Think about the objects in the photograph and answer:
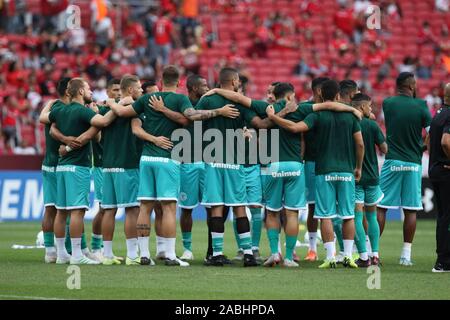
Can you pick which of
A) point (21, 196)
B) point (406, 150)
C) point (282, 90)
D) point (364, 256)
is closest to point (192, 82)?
point (282, 90)

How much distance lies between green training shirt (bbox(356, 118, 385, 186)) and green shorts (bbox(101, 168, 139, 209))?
342 centimetres

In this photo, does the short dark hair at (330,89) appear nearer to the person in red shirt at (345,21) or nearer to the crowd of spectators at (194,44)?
the crowd of spectators at (194,44)

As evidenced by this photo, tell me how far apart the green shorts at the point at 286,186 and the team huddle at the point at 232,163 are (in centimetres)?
2

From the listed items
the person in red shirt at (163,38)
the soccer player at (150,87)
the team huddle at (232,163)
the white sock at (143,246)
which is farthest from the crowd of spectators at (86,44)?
the white sock at (143,246)

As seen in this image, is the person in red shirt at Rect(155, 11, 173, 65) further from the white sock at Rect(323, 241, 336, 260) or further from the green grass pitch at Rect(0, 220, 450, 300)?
the white sock at Rect(323, 241, 336, 260)

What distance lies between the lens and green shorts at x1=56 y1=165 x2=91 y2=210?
15.9 metres

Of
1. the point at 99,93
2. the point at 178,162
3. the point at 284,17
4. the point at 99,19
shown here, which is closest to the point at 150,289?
the point at 178,162

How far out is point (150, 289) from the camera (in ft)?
41.6

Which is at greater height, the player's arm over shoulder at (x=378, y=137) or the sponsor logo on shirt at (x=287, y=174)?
the player's arm over shoulder at (x=378, y=137)

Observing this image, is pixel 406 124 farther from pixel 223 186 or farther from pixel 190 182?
pixel 190 182

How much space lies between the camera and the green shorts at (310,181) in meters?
16.8


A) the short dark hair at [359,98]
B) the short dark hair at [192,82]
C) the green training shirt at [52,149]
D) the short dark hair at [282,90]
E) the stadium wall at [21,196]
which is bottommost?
the stadium wall at [21,196]
